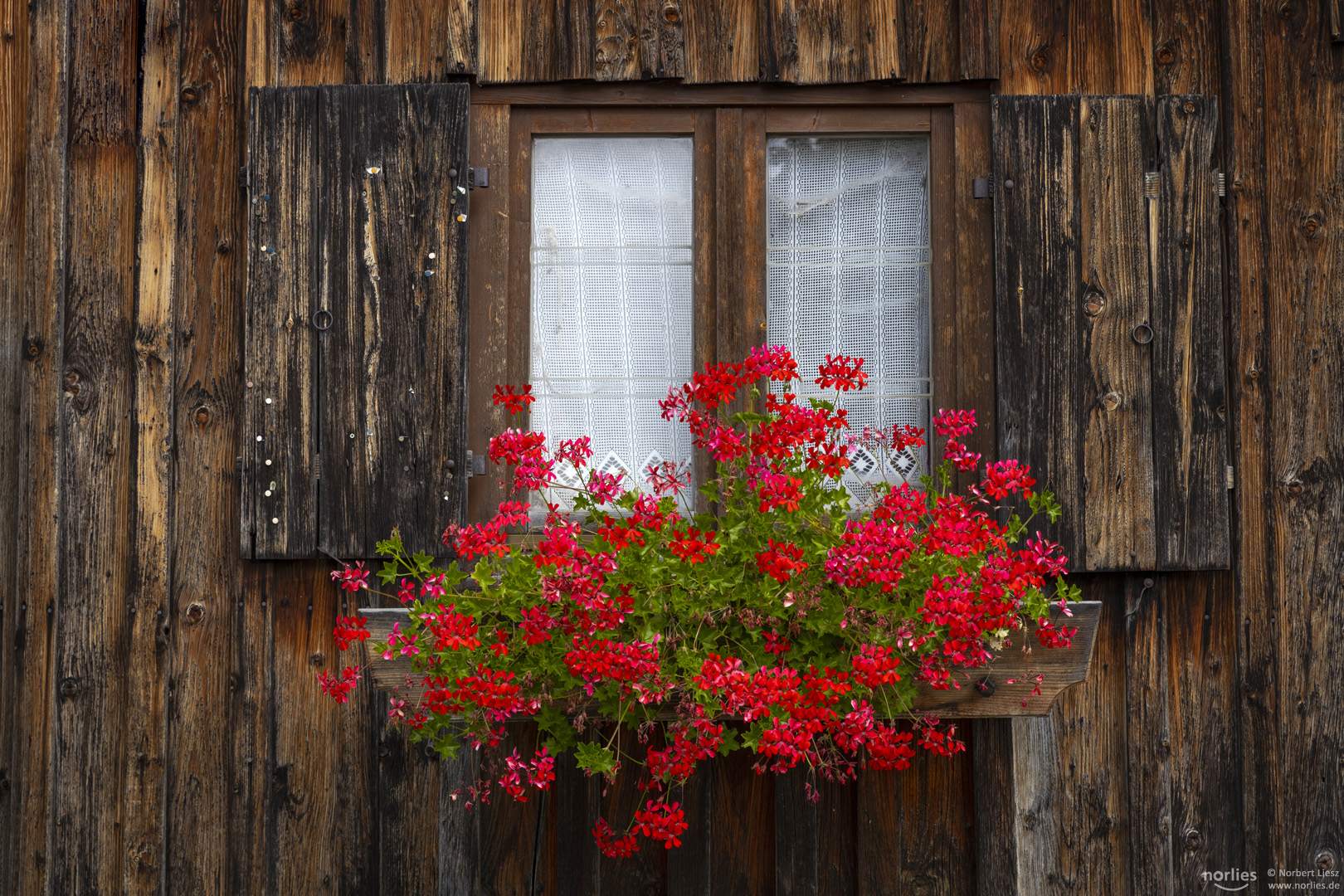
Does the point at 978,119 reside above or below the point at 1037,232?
above

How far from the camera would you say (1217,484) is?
240cm

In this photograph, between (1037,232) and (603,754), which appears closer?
(603,754)

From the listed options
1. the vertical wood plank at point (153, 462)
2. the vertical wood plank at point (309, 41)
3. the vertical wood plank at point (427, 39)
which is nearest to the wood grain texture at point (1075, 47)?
the vertical wood plank at point (427, 39)

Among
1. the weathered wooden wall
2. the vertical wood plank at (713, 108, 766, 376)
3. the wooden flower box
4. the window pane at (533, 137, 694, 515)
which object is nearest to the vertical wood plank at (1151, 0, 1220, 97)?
the weathered wooden wall

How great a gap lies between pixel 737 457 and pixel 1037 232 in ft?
3.34

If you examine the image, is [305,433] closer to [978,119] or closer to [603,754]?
[603,754]

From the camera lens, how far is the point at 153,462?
98.5 inches

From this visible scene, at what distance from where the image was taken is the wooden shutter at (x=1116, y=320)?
2398mm

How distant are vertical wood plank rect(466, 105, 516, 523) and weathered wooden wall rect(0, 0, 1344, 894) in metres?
0.05

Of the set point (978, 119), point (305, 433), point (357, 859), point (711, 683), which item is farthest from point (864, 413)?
point (357, 859)

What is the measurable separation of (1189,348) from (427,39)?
6.70 feet

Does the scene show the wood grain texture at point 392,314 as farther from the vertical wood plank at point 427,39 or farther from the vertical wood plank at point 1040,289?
the vertical wood plank at point 1040,289

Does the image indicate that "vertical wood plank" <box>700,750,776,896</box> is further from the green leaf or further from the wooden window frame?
the wooden window frame

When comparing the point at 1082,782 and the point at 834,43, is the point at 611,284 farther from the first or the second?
the point at 1082,782
